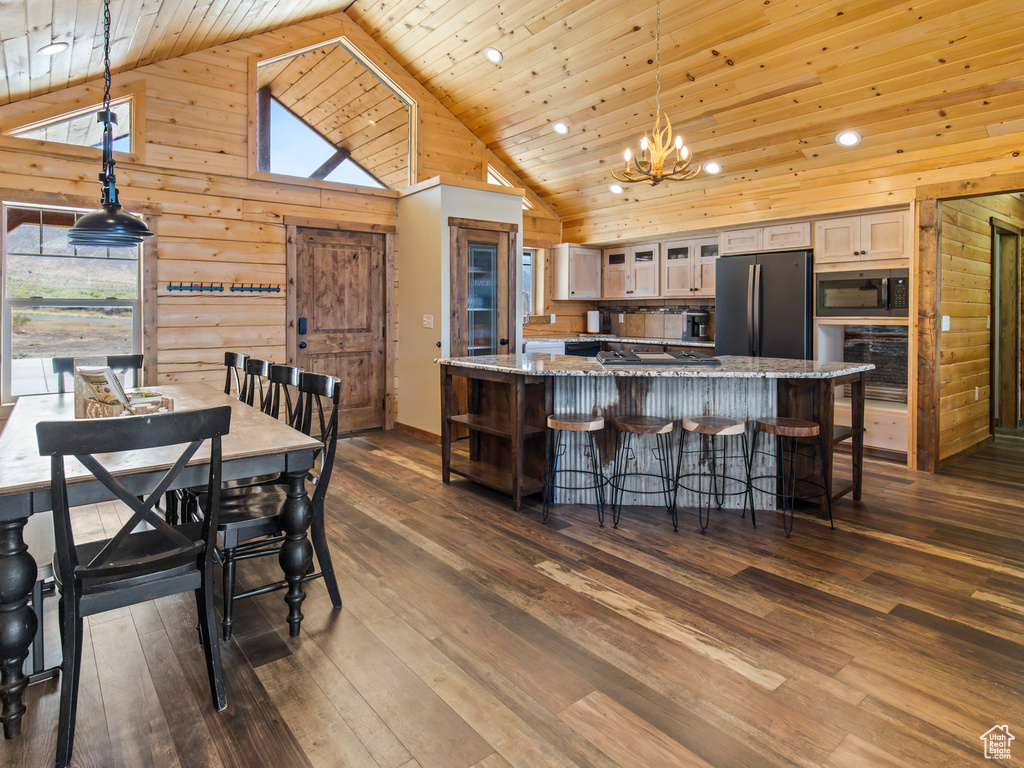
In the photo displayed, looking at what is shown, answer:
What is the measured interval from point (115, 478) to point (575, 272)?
21.0ft

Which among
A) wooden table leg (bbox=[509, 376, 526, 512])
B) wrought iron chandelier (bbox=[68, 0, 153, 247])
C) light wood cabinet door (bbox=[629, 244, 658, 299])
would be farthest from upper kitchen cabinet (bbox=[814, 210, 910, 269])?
wrought iron chandelier (bbox=[68, 0, 153, 247])

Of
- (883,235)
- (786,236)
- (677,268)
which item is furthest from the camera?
(677,268)

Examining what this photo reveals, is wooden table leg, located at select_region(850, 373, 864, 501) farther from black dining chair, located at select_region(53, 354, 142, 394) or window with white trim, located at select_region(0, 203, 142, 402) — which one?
window with white trim, located at select_region(0, 203, 142, 402)

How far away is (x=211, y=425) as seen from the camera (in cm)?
184

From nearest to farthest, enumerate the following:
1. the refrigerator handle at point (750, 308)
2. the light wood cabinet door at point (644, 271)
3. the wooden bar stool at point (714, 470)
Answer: the wooden bar stool at point (714, 470) → the refrigerator handle at point (750, 308) → the light wood cabinet door at point (644, 271)

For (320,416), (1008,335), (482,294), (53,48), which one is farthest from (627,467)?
(1008,335)

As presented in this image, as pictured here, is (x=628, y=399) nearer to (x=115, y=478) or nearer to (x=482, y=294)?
(x=482, y=294)

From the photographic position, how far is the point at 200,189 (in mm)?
5238

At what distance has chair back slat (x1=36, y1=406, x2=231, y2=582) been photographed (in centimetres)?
163

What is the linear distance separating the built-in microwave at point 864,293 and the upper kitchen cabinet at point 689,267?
1.29 meters

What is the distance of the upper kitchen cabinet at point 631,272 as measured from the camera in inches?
286

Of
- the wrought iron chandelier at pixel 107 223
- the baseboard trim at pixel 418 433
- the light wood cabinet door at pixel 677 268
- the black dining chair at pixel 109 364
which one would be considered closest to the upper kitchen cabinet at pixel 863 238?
the light wood cabinet door at pixel 677 268

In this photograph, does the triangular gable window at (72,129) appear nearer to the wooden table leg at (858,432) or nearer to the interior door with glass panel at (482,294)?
the interior door with glass panel at (482,294)

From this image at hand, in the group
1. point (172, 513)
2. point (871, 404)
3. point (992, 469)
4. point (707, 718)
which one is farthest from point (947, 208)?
point (172, 513)
